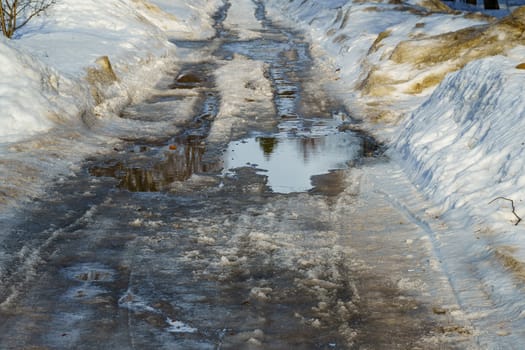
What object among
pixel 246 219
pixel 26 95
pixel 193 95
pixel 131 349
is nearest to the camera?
pixel 131 349

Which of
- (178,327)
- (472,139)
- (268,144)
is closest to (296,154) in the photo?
(268,144)

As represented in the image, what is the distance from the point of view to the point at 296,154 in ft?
36.3

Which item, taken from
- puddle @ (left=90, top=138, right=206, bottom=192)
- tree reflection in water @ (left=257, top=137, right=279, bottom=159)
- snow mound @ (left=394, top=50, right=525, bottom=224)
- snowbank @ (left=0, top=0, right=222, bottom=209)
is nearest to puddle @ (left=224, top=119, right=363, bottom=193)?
tree reflection in water @ (left=257, top=137, right=279, bottom=159)

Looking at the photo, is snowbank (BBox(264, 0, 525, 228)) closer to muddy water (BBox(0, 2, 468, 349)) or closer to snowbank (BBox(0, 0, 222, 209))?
muddy water (BBox(0, 2, 468, 349))

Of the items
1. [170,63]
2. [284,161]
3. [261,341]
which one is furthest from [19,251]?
[170,63]

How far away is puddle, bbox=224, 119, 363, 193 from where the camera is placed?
9.70 meters

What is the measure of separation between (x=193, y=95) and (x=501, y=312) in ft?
38.7

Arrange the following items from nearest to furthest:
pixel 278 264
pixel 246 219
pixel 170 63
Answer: pixel 278 264
pixel 246 219
pixel 170 63

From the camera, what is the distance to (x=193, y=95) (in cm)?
1636

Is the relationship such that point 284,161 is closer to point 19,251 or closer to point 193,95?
point 19,251

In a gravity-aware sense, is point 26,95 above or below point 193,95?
above

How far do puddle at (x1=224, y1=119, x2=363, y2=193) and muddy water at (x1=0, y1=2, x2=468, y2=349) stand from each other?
5 centimetres

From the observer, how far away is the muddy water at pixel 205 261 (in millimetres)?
5160

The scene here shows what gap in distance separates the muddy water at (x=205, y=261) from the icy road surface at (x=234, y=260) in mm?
18
